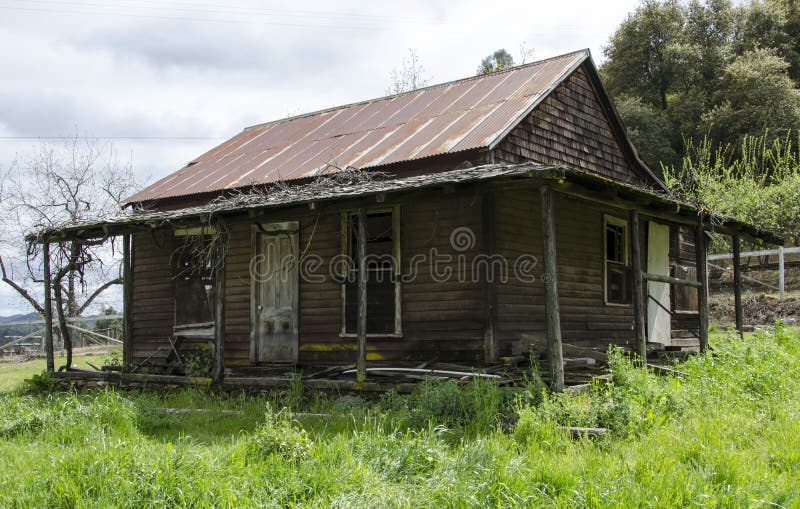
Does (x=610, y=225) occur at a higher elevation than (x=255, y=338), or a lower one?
higher

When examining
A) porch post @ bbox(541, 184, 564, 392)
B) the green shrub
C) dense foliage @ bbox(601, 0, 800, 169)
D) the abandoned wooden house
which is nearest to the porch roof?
the abandoned wooden house

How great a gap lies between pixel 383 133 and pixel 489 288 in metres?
4.43

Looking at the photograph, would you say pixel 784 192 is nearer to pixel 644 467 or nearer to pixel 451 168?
pixel 451 168

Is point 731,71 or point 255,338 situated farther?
point 731,71

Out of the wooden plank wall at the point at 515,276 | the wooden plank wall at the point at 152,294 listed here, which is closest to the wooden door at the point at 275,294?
the wooden plank wall at the point at 152,294

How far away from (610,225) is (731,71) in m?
22.4

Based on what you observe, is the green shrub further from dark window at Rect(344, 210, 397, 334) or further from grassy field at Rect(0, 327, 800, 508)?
dark window at Rect(344, 210, 397, 334)

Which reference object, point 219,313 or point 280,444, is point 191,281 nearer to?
point 219,313

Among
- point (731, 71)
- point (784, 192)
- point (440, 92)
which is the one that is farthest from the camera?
point (731, 71)

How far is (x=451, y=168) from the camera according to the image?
36.0 ft

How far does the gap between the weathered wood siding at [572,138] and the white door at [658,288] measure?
1.62 meters

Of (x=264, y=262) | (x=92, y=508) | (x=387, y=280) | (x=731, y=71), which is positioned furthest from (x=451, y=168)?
(x=731, y=71)

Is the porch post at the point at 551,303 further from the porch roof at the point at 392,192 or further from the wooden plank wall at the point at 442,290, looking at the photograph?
the wooden plank wall at the point at 442,290

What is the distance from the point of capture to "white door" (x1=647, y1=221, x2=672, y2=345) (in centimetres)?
1345
